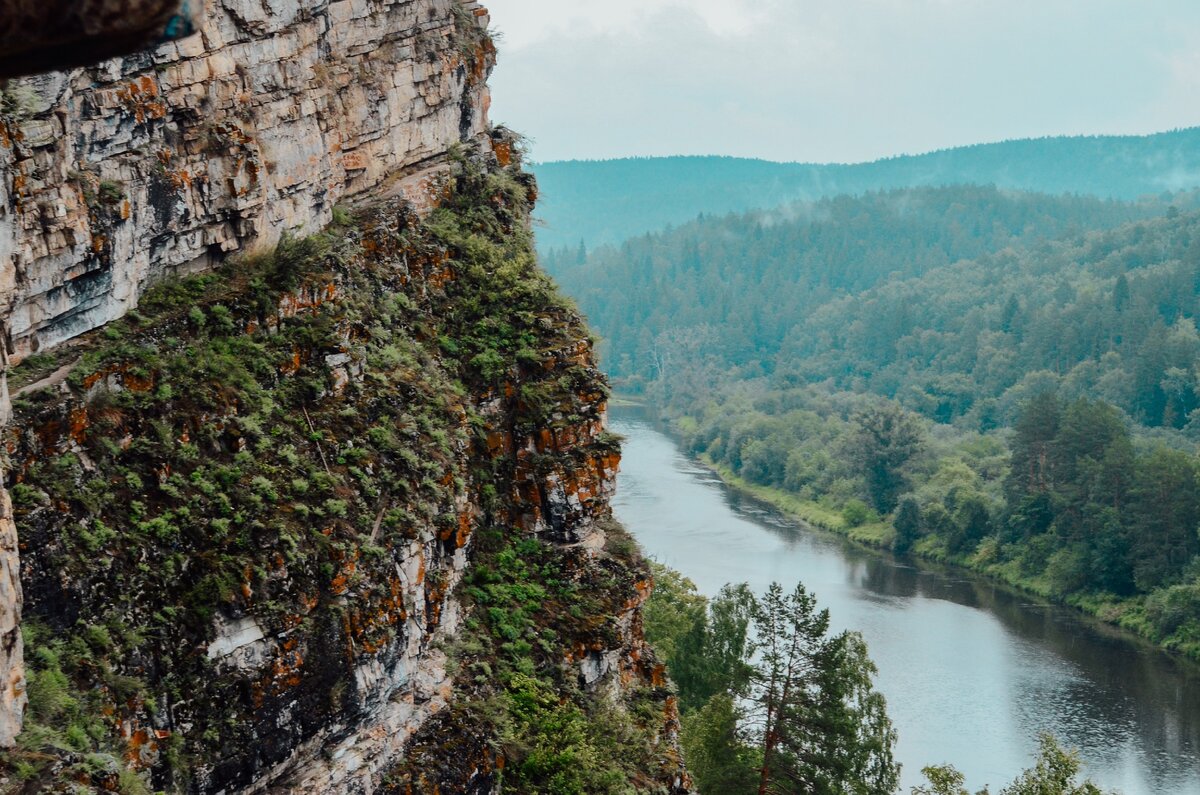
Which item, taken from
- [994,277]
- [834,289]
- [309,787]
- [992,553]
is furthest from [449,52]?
[834,289]

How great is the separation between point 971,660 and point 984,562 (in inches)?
705

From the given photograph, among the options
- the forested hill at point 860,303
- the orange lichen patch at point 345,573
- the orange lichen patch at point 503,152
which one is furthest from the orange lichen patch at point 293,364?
the forested hill at point 860,303

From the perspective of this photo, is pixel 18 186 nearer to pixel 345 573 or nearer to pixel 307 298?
pixel 307 298

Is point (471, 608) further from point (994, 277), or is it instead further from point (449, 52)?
point (994, 277)

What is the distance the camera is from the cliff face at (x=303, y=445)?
1275 cm

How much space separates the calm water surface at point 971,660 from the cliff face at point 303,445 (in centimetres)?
499

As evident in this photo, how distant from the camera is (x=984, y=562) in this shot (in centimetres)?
6006

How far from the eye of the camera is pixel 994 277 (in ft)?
484

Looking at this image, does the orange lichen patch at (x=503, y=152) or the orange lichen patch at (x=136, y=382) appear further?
the orange lichen patch at (x=503, y=152)

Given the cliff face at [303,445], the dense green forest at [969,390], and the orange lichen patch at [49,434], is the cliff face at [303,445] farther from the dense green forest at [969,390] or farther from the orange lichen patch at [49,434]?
the dense green forest at [969,390]

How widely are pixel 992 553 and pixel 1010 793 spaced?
125ft

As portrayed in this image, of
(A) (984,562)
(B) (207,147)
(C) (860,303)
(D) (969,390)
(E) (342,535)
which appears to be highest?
(B) (207,147)

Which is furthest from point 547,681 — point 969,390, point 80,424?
point 969,390

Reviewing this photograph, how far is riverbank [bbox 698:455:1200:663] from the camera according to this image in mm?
49656
